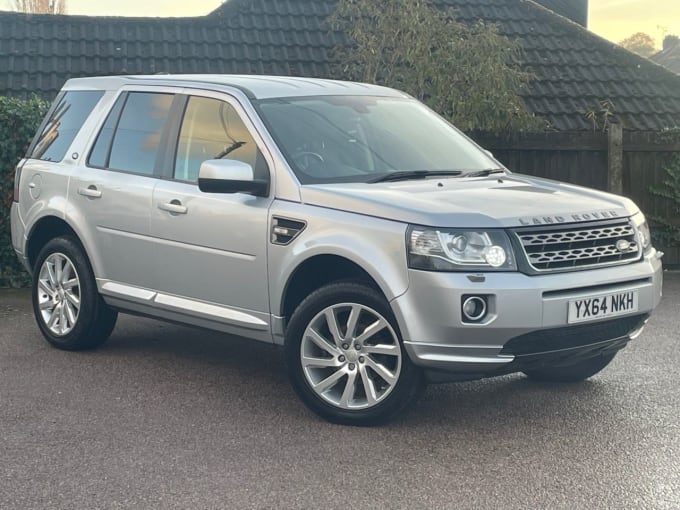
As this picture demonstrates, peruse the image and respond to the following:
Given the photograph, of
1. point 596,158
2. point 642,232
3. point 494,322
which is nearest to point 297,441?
point 494,322

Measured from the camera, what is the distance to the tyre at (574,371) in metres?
6.88

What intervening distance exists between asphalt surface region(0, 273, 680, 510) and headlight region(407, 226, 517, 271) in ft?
3.06

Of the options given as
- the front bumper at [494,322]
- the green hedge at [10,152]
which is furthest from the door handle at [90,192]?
the green hedge at [10,152]

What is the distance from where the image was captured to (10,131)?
1135 centimetres

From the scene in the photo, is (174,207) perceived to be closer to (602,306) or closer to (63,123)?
(63,123)

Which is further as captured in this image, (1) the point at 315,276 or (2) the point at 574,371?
(2) the point at 574,371

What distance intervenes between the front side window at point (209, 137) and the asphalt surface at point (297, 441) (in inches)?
55.6

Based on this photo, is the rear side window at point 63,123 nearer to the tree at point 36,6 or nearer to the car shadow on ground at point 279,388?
the car shadow on ground at point 279,388

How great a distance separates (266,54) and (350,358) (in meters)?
11.6

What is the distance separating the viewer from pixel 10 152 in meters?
11.3

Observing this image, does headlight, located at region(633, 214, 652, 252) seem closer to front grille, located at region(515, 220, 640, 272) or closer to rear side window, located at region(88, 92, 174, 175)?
front grille, located at region(515, 220, 640, 272)

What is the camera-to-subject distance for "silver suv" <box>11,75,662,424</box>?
5578mm

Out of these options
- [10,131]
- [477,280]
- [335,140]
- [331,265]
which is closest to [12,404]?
[331,265]

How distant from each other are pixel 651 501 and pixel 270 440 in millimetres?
1959
